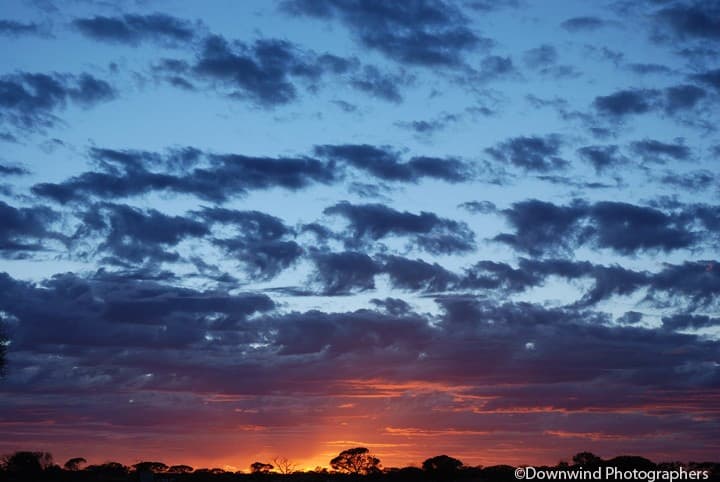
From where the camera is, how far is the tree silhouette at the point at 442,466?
430 feet

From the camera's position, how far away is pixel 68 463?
14700cm

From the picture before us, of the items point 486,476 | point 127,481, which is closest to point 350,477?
point 486,476

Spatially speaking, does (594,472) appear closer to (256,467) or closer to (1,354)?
(256,467)

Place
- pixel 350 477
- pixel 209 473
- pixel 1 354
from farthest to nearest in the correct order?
1. pixel 209 473
2. pixel 350 477
3. pixel 1 354

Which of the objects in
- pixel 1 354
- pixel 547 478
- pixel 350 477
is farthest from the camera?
pixel 350 477

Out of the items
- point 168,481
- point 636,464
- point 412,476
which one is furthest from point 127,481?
point 636,464

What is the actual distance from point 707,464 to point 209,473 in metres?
69.4

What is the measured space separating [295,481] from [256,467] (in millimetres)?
19135

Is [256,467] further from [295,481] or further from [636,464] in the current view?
[636,464]

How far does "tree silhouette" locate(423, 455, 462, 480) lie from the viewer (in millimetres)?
131125

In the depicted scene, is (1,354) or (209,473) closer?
(1,354)

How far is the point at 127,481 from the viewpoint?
120 metres

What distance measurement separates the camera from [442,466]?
13550cm

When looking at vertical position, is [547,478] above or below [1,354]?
below
